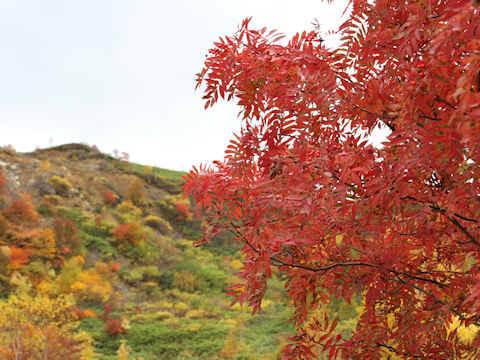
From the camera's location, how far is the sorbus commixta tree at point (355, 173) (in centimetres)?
100

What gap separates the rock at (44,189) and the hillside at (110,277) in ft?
0.21

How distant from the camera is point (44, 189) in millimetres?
17578

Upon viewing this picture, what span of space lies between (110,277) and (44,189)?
775 centimetres

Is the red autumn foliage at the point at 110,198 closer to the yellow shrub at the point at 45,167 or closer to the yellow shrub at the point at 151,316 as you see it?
the yellow shrub at the point at 45,167

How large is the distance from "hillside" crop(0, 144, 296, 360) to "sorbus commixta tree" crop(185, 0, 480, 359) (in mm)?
1417

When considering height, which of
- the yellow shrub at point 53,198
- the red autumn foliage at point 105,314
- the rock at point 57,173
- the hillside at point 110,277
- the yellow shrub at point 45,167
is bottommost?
the red autumn foliage at point 105,314

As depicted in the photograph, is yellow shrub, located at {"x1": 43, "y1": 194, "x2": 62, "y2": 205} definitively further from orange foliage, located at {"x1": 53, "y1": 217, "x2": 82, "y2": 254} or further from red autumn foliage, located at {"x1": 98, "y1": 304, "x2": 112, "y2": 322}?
→ red autumn foliage, located at {"x1": 98, "y1": 304, "x2": 112, "y2": 322}

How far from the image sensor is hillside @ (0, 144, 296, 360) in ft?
25.2

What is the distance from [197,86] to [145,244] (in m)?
16.5

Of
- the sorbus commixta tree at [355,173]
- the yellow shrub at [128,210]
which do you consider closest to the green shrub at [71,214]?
the yellow shrub at [128,210]

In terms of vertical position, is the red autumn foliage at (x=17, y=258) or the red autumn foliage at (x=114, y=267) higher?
the red autumn foliage at (x=17, y=258)

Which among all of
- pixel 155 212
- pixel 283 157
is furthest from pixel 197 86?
pixel 155 212

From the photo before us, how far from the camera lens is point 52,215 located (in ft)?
52.4

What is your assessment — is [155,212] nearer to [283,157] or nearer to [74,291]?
[74,291]
